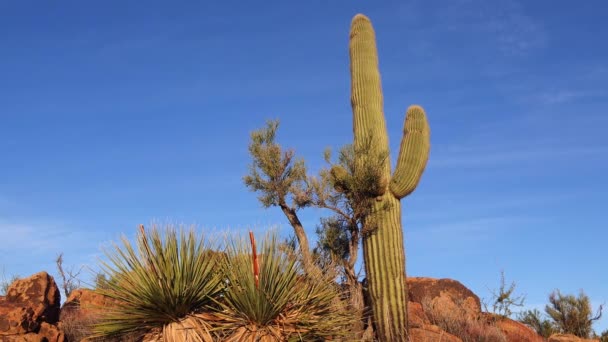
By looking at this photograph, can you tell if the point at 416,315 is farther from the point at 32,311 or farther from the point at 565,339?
the point at 32,311

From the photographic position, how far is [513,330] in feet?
55.1

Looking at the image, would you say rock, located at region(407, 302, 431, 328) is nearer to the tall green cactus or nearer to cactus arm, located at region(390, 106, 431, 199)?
the tall green cactus

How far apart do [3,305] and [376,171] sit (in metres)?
7.95

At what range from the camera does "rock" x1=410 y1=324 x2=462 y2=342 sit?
13.6m

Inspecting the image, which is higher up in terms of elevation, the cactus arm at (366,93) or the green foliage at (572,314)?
the cactus arm at (366,93)

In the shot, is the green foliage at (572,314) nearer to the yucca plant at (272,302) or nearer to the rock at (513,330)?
the rock at (513,330)

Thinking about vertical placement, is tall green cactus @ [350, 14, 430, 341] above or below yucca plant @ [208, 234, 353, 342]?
above

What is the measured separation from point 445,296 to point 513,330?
192 centimetres

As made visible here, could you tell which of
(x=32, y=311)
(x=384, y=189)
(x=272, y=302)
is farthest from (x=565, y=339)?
(x=32, y=311)

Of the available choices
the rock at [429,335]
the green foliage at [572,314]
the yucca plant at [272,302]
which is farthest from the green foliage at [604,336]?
the yucca plant at [272,302]

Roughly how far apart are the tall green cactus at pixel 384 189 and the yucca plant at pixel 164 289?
4.84 metres

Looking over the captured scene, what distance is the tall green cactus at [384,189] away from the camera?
1298cm

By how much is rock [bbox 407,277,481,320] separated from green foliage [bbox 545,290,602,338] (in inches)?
177

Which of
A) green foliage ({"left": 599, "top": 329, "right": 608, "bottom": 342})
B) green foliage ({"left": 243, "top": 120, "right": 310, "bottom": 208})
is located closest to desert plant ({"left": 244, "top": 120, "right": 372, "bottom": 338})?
green foliage ({"left": 243, "top": 120, "right": 310, "bottom": 208})
